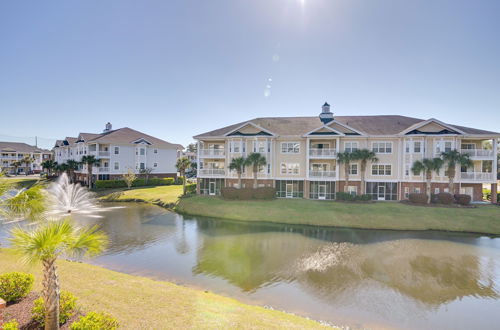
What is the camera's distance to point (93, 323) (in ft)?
20.0

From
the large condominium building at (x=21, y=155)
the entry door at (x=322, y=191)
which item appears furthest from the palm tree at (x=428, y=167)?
the large condominium building at (x=21, y=155)

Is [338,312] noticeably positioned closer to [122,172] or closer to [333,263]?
[333,263]

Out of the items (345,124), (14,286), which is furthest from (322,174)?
(14,286)

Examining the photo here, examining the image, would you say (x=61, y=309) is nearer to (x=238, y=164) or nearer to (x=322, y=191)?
(x=238, y=164)

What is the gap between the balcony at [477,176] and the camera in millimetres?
29825

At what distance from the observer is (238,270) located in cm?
1446

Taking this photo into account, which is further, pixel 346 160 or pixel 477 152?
pixel 346 160

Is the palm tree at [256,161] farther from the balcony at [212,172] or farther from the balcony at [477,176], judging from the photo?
the balcony at [477,176]

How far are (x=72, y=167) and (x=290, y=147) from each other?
43295mm

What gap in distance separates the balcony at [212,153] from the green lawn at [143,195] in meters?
7.27

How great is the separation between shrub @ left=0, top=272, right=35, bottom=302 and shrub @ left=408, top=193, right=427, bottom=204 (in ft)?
114

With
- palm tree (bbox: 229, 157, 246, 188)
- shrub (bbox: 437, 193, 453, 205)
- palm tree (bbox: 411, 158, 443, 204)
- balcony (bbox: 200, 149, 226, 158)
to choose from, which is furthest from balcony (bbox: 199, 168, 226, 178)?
shrub (bbox: 437, 193, 453, 205)

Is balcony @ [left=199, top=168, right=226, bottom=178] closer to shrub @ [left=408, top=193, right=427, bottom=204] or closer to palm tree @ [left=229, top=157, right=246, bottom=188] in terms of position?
→ palm tree @ [left=229, top=157, right=246, bottom=188]

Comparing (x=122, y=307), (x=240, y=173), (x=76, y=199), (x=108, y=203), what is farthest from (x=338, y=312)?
(x=76, y=199)
